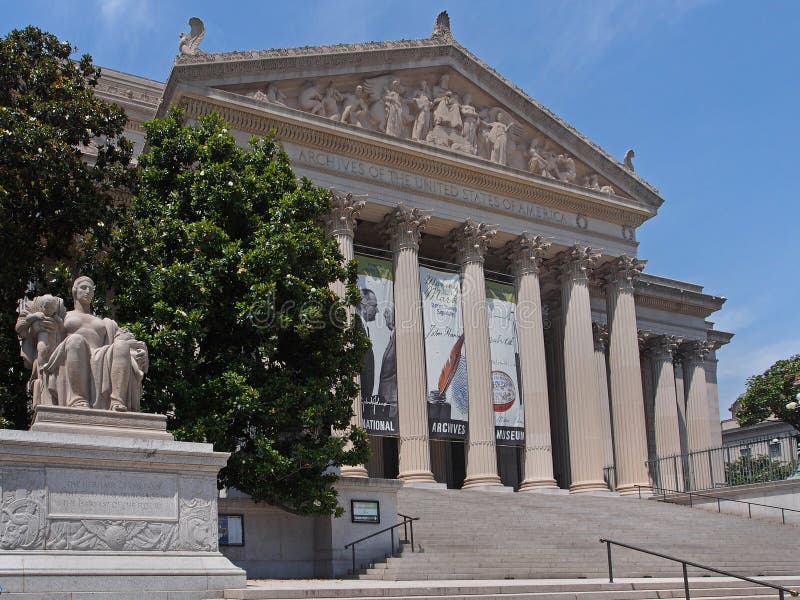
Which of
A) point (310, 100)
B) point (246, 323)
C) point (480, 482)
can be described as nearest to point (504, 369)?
point (480, 482)

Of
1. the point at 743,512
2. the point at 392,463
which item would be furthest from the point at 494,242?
the point at 743,512

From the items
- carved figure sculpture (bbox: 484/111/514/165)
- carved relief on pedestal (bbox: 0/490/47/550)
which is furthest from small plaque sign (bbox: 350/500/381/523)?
carved figure sculpture (bbox: 484/111/514/165)

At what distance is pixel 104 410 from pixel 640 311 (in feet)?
118

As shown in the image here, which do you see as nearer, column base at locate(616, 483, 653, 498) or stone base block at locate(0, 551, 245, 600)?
stone base block at locate(0, 551, 245, 600)

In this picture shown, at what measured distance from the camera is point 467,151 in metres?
35.8

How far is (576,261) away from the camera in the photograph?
3762cm

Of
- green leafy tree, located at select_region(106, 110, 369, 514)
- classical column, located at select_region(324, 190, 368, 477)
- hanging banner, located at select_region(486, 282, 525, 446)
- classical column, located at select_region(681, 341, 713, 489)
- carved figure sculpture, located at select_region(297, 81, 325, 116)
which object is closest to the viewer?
green leafy tree, located at select_region(106, 110, 369, 514)

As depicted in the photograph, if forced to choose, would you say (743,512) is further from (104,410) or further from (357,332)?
(104,410)

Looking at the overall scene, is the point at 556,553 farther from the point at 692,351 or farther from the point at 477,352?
the point at 692,351

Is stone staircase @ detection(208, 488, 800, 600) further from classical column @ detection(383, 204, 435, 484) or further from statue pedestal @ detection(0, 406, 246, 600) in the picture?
classical column @ detection(383, 204, 435, 484)

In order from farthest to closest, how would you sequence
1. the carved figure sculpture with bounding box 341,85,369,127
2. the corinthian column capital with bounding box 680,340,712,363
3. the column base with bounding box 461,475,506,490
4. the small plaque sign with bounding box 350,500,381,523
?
the corinthian column capital with bounding box 680,340,712,363, the carved figure sculpture with bounding box 341,85,369,127, the column base with bounding box 461,475,506,490, the small plaque sign with bounding box 350,500,381,523

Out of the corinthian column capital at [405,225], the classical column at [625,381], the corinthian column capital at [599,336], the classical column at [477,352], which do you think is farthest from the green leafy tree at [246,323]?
the corinthian column capital at [599,336]

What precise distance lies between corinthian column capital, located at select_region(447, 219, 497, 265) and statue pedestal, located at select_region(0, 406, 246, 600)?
21766mm

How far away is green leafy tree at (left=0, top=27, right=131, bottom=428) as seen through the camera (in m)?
20.2
